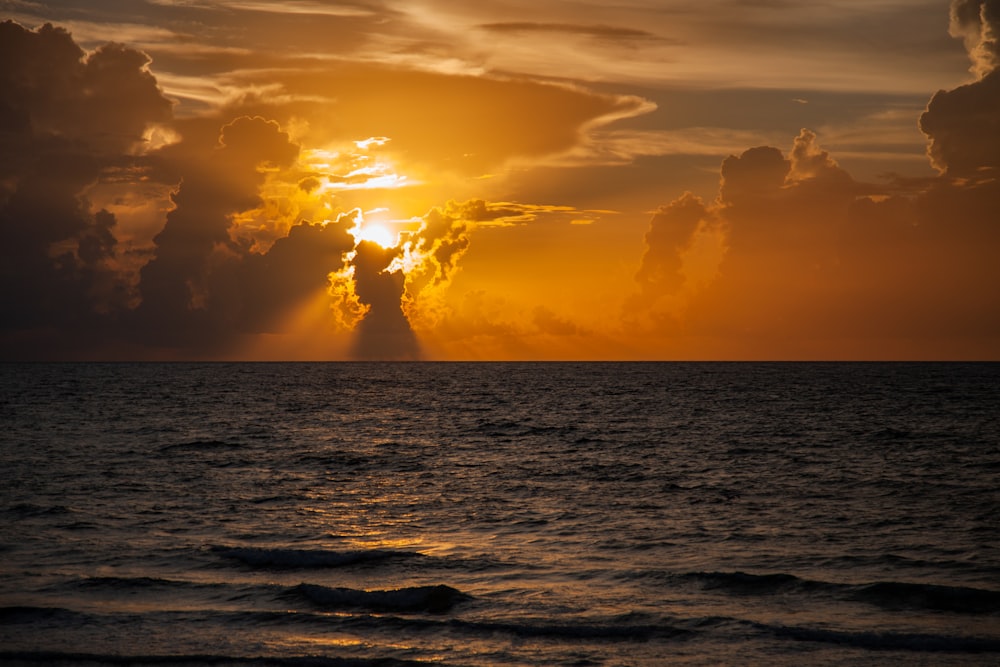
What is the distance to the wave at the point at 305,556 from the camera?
21.7m

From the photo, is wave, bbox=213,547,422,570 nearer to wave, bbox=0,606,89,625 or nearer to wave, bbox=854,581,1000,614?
wave, bbox=0,606,89,625

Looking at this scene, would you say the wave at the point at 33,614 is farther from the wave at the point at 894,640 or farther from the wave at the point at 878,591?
the wave at the point at 894,640

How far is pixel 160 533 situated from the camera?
25.2 m

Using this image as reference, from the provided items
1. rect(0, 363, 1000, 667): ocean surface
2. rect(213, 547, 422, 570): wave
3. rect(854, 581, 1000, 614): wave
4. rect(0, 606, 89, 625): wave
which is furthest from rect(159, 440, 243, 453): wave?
rect(854, 581, 1000, 614): wave

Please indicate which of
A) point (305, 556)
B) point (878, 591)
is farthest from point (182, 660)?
point (878, 591)

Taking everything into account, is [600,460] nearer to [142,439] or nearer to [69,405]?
[142,439]

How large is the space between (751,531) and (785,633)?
392 inches

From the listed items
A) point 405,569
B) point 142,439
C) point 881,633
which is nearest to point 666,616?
point 881,633

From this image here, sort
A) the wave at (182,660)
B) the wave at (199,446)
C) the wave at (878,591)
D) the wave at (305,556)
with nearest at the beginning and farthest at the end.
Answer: the wave at (182,660), the wave at (878,591), the wave at (305,556), the wave at (199,446)

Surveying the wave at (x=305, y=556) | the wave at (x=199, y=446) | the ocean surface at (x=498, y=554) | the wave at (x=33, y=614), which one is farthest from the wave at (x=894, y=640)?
the wave at (x=199, y=446)

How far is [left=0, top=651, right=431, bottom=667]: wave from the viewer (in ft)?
47.8

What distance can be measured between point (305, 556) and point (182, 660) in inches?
302

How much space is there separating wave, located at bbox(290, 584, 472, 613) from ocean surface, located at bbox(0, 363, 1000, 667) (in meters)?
0.07

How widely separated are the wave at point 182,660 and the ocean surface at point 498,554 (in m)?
0.05
